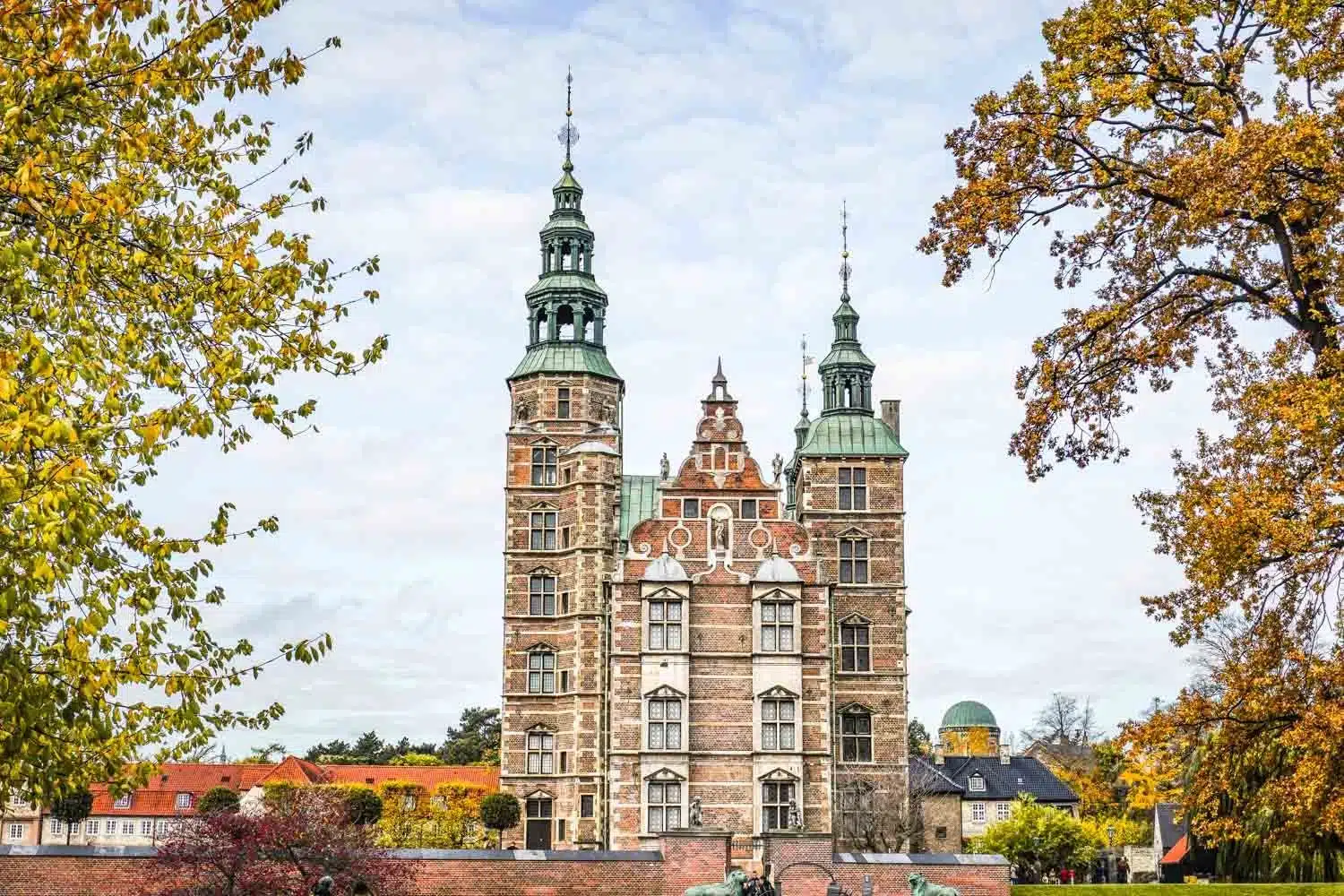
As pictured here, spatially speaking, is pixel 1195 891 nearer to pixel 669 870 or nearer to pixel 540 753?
pixel 669 870

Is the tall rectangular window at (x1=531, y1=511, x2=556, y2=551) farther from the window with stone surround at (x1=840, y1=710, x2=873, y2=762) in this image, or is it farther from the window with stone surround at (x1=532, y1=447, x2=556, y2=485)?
the window with stone surround at (x1=840, y1=710, x2=873, y2=762)

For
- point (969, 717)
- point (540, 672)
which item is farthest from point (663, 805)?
point (969, 717)

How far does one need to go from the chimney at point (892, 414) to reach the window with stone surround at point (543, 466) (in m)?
10.4

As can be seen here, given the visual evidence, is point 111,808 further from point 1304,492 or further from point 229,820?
point 1304,492

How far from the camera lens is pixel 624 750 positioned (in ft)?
129

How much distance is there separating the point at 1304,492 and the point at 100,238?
986 cm

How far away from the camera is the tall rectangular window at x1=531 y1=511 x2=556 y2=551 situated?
42.8m

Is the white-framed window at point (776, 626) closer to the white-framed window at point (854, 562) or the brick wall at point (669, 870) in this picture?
the white-framed window at point (854, 562)

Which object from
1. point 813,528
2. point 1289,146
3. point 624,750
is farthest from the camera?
point 813,528

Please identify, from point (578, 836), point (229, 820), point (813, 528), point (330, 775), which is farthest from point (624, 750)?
point (330, 775)

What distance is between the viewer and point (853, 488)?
43.5 m

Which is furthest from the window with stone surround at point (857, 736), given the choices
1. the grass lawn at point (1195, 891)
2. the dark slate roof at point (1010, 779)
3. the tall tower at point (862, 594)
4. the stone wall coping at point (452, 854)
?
the dark slate roof at point (1010, 779)

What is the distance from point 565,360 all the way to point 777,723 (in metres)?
12.9

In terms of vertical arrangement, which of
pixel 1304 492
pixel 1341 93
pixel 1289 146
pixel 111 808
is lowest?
pixel 111 808
